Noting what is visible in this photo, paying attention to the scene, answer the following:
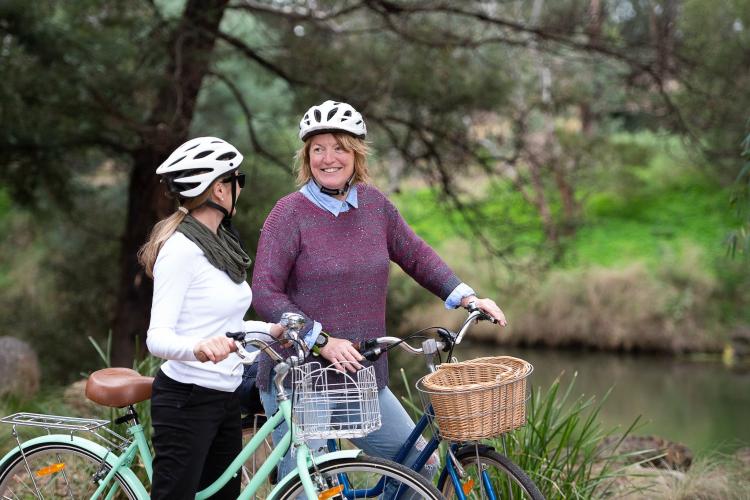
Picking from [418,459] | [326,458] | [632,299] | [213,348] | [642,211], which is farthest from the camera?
[642,211]

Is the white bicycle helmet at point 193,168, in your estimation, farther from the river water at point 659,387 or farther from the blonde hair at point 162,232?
the river water at point 659,387

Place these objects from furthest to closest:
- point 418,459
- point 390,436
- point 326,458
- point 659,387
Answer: point 659,387, point 390,436, point 418,459, point 326,458

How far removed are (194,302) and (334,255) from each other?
502mm

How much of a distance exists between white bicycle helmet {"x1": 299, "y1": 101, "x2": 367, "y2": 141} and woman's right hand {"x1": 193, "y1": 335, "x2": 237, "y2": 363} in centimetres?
81

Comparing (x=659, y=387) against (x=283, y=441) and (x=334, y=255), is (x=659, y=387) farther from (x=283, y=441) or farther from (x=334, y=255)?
(x=283, y=441)

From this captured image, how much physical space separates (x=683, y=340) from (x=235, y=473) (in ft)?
46.7

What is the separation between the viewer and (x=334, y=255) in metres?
2.99

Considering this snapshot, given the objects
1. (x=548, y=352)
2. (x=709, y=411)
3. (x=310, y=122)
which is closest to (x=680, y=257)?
(x=548, y=352)

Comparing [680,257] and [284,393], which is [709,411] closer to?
[680,257]

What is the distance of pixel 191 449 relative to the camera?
2756 millimetres

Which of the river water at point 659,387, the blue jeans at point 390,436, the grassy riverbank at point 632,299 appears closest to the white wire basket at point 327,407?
the blue jeans at point 390,436

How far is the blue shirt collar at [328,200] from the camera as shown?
3035mm

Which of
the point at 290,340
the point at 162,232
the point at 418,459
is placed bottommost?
the point at 418,459

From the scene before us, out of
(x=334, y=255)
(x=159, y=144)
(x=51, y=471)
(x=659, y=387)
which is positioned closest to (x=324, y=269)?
(x=334, y=255)
